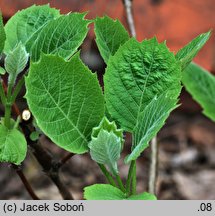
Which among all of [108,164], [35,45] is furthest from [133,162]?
[35,45]

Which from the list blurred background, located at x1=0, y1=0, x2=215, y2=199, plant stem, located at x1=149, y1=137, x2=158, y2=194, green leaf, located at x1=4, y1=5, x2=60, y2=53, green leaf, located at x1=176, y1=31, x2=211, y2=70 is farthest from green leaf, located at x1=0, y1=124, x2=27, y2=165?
blurred background, located at x1=0, y1=0, x2=215, y2=199

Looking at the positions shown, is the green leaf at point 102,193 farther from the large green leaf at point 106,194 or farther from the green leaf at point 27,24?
the green leaf at point 27,24

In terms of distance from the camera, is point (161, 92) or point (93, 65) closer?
point (161, 92)

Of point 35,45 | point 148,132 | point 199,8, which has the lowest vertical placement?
point 148,132

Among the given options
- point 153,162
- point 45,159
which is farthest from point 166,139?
point 45,159

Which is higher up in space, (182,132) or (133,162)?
(182,132)

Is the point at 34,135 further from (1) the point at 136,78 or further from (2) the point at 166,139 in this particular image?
(2) the point at 166,139

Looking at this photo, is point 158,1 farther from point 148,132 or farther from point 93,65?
point 148,132

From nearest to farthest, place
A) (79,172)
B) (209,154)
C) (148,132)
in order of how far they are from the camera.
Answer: (148,132) → (79,172) → (209,154)
